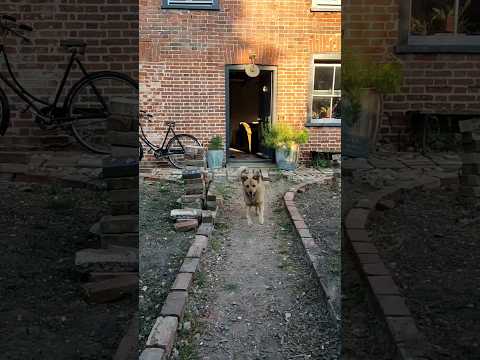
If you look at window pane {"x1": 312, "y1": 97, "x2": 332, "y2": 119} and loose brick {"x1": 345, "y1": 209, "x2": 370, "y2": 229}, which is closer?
window pane {"x1": 312, "y1": 97, "x2": 332, "y2": 119}

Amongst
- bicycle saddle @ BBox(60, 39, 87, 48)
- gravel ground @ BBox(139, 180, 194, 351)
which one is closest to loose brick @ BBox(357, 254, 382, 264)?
gravel ground @ BBox(139, 180, 194, 351)

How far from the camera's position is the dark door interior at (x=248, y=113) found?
5.81 feet

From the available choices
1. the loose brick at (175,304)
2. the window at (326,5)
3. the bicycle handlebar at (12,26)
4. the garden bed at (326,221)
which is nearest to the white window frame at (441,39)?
the window at (326,5)

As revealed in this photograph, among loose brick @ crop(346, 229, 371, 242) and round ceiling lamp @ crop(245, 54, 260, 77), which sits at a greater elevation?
round ceiling lamp @ crop(245, 54, 260, 77)

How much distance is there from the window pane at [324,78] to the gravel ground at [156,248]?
26.5 inches

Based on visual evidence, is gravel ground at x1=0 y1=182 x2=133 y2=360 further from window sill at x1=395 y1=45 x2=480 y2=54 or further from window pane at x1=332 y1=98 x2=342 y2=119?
window sill at x1=395 y1=45 x2=480 y2=54

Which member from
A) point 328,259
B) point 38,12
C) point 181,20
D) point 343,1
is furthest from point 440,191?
point 38,12

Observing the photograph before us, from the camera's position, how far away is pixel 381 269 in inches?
82.7

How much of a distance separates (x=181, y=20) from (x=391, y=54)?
82 centimetres

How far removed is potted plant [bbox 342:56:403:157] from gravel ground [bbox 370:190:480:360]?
34cm

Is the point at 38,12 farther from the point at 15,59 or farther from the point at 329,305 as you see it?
the point at 329,305

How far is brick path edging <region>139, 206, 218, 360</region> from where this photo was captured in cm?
187

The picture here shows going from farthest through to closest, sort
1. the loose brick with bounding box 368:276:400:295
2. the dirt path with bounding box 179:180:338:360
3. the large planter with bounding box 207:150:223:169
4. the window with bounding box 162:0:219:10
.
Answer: the loose brick with bounding box 368:276:400:295 < the dirt path with bounding box 179:180:338:360 < the large planter with bounding box 207:150:223:169 < the window with bounding box 162:0:219:10

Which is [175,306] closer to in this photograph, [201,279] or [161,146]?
[201,279]
